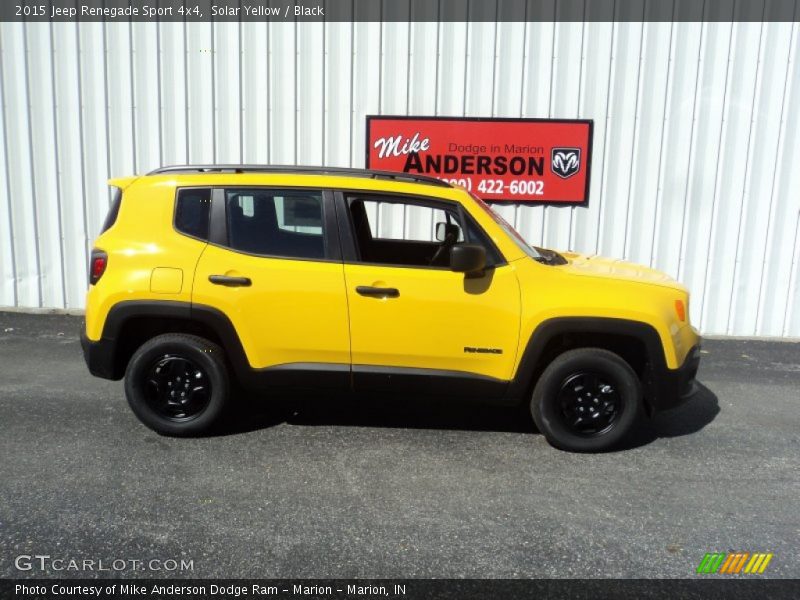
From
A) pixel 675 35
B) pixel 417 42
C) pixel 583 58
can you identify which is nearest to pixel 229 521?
pixel 417 42

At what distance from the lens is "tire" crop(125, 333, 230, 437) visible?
4496mm

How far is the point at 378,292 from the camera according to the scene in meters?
4.32

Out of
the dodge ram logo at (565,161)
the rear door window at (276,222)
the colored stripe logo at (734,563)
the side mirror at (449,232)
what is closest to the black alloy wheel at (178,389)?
the rear door window at (276,222)

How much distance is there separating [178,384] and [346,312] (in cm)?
132

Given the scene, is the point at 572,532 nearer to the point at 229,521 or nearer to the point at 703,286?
the point at 229,521

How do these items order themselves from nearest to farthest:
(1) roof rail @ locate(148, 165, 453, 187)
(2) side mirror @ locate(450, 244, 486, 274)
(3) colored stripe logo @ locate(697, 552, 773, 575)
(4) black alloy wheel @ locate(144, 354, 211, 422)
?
(3) colored stripe logo @ locate(697, 552, 773, 575), (2) side mirror @ locate(450, 244, 486, 274), (4) black alloy wheel @ locate(144, 354, 211, 422), (1) roof rail @ locate(148, 165, 453, 187)

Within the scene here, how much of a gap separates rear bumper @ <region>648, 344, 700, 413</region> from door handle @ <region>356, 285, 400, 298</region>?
1829mm

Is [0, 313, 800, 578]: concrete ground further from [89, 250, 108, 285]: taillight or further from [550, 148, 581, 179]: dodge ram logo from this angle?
[550, 148, 581, 179]: dodge ram logo

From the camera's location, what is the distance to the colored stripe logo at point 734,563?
3166 millimetres

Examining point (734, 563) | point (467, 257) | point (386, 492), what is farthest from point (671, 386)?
point (386, 492)

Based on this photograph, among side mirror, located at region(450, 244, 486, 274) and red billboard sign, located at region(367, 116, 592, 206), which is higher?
red billboard sign, located at region(367, 116, 592, 206)

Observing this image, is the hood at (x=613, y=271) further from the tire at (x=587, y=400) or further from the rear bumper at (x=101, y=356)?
the rear bumper at (x=101, y=356)
